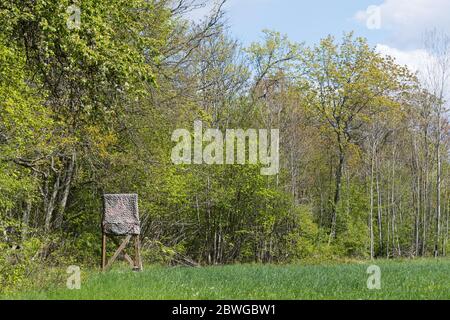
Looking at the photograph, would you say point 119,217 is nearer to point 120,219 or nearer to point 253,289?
point 120,219

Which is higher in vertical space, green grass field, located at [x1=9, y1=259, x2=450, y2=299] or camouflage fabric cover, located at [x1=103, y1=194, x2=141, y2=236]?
camouflage fabric cover, located at [x1=103, y1=194, x2=141, y2=236]

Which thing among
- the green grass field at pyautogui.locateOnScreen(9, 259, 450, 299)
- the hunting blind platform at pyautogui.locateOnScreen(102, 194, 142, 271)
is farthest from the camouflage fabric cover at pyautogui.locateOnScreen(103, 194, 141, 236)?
the green grass field at pyautogui.locateOnScreen(9, 259, 450, 299)

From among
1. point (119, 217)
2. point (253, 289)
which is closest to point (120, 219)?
point (119, 217)

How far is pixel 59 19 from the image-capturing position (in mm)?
10031

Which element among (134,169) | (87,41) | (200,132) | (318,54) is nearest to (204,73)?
(200,132)

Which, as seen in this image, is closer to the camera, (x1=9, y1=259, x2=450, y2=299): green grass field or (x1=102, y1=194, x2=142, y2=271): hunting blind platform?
(x1=9, y1=259, x2=450, y2=299): green grass field

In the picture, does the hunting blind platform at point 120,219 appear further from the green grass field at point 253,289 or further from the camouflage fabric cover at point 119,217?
the green grass field at point 253,289

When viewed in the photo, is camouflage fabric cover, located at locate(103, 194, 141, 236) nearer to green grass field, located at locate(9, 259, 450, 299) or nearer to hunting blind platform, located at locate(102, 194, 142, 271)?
hunting blind platform, located at locate(102, 194, 142, 271)

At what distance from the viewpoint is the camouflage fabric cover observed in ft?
60.9

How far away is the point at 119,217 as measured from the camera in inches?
734
